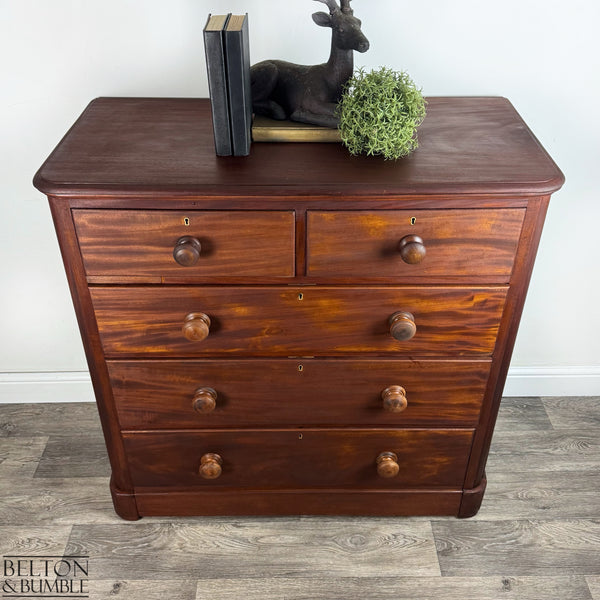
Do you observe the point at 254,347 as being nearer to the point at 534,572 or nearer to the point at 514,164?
the point at 514,164

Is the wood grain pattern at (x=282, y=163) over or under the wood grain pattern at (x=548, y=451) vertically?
over

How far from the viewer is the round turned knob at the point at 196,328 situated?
4.05 ft

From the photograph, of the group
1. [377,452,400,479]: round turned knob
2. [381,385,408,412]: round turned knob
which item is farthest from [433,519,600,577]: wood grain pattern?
[381,385,408,412]: round turned knob

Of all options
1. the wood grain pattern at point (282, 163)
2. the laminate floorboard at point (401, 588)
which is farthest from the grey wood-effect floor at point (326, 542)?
the wood grain pattern at point (282, 163)

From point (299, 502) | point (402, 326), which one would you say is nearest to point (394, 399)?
point (402, 326)

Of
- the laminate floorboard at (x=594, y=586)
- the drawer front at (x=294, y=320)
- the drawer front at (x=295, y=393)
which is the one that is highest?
the drawer front at (x=294, y=320)

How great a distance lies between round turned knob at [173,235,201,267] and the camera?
3.76 ft

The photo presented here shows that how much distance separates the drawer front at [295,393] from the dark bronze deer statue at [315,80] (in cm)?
51

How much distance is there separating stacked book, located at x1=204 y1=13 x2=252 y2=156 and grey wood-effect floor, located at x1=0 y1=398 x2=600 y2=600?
959 mm

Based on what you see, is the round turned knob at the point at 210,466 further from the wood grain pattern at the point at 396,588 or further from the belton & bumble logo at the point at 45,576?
the belton & bumble logo at the point at 45,576

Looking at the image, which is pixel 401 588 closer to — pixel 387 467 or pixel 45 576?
pixel 387 467

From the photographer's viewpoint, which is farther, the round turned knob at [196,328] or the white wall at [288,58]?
the white wall at [288,58]

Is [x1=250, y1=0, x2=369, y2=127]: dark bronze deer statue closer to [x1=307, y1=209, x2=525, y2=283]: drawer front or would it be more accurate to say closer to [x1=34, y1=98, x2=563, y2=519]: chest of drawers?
[x1=34, y1=98, x2=563, y2=519]: chest of drawers

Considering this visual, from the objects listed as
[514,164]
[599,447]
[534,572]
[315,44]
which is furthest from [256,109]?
[599,447]
